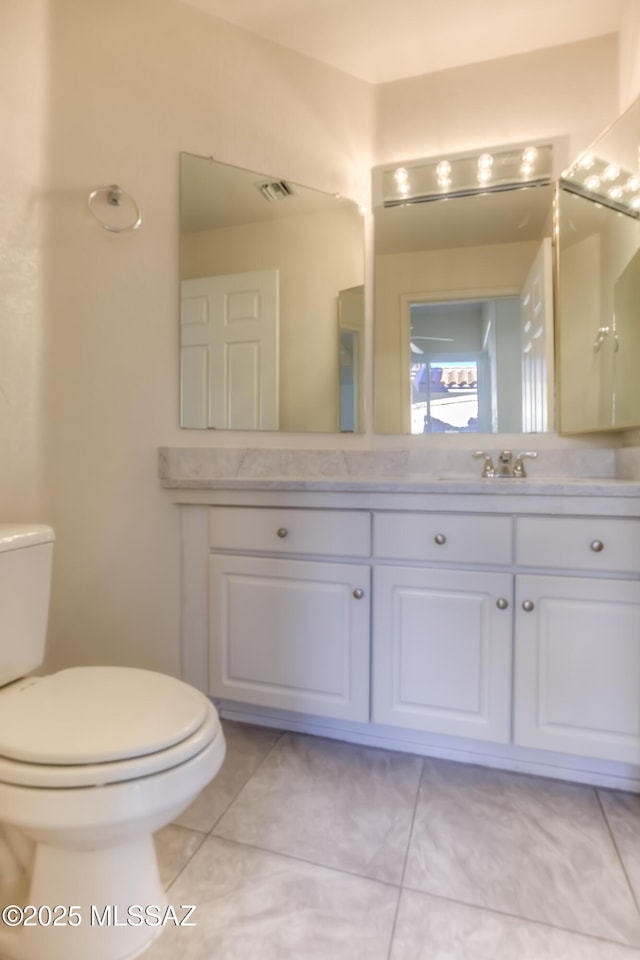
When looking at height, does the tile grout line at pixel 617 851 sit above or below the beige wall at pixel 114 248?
below

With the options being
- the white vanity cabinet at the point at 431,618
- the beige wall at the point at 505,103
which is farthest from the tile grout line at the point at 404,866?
the beige wall at the point at 505,103

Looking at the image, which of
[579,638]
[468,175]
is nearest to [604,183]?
[468,175]

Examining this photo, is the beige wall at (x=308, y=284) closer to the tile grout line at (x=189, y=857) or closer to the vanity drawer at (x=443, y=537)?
the vanity drawer at (x=443, y=537)

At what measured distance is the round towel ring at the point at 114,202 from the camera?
1.51 m

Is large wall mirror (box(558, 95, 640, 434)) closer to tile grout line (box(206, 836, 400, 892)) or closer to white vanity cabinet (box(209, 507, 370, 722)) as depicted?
white vanity cabinet (box(209, 507, 370, 722))

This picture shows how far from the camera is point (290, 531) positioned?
1.43 metres

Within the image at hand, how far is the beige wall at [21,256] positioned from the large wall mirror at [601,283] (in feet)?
5.88

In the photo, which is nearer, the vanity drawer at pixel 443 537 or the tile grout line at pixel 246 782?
the tile grout line at pixel 246 782

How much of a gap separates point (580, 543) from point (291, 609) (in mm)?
832

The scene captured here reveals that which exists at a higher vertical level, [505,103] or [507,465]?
[505,103]

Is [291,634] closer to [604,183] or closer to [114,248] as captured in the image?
[114,248]

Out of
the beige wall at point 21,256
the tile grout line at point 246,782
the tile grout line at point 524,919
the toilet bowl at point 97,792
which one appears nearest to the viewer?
the toilet bowl at point 97,792

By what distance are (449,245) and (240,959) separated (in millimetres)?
2126

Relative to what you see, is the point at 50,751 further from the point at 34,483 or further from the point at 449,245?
the point at 449,245
